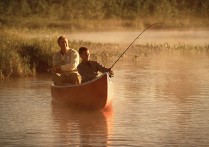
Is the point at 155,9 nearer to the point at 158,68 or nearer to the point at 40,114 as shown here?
the point at 158,68

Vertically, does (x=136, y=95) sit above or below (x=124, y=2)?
below

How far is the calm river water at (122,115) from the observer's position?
40.8ft

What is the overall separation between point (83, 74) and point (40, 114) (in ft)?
3.68

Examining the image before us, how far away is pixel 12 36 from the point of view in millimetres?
24453

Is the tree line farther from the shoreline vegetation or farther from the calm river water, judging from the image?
the calm river water

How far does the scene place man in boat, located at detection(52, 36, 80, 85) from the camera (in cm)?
1606

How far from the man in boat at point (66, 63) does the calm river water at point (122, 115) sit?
0.63 m

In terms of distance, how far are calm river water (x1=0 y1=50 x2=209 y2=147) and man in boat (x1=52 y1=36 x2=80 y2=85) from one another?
0.63 m

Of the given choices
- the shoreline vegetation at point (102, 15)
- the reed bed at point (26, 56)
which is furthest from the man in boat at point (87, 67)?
the shoreline vegetation at point (102, 15)

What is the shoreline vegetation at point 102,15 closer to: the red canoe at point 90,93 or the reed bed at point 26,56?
the reed bed at point 26,56

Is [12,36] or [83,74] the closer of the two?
[83,74]

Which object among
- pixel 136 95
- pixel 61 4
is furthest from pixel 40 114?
pixel 61 4

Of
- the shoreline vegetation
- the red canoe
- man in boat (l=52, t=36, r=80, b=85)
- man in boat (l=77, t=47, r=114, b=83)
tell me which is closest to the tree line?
the shoreline vegetation

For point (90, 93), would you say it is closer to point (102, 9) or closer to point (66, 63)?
point (66, 63)
